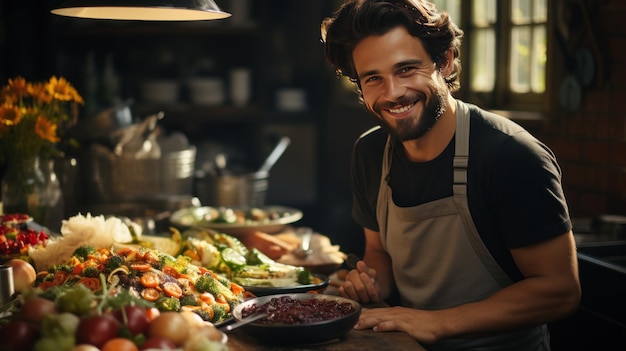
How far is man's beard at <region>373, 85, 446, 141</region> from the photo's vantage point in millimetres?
2486

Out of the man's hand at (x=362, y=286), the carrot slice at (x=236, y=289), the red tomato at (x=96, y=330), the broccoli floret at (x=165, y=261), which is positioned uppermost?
the red tomato at (x=96, y=330)

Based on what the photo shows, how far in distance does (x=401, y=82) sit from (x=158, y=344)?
119 centimetres

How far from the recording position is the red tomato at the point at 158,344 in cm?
160

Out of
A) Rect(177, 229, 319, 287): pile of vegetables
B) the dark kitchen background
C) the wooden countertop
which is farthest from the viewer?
the dark kitchen background

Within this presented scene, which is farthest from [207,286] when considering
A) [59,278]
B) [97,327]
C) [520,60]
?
[520,60]

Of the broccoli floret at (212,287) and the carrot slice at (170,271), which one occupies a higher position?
the carrot slice at (170,271)

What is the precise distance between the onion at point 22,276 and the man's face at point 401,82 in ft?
3.78

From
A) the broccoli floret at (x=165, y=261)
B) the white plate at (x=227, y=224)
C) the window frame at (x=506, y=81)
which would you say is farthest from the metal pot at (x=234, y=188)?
the broccoli floret at (x=165, y=261)

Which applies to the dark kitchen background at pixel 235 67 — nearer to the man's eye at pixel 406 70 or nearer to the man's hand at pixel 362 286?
the man's hand at pixel 362 286

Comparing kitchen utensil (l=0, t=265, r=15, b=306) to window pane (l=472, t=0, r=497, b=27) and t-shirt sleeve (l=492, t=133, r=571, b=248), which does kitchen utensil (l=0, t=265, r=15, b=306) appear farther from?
window pane (l=472, t=0, r=497, b=27)

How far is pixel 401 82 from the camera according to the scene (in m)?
2.46

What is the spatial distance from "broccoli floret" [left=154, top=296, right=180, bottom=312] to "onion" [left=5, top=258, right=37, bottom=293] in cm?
57

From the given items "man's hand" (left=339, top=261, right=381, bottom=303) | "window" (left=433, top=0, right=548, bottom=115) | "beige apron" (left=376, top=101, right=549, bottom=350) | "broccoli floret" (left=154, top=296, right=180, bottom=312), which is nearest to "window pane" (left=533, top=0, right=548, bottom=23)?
"window" (left=433, top=0, right=548, bottom=115)

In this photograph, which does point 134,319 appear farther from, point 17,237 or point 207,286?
point 17,237
